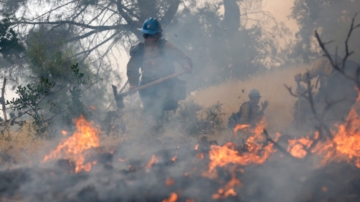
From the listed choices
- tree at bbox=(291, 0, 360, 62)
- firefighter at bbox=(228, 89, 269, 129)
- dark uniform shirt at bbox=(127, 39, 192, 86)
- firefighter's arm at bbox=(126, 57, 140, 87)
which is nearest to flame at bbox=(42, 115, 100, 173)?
firefighter's arm at bbox=(126, 57, 140, 87)

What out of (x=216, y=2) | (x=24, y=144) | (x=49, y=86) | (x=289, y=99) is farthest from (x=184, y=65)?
(x=216, y=2)

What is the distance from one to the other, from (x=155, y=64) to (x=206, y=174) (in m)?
3.11

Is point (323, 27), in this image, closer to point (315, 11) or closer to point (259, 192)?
point (315, 11)

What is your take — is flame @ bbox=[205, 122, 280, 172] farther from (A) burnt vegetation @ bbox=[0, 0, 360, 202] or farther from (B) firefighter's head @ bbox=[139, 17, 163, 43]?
(B) firefighter's head @ bbox=[139, 17, 163, 43]

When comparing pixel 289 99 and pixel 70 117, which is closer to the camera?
pixel 70 117

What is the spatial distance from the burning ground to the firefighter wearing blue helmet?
82.5 inches

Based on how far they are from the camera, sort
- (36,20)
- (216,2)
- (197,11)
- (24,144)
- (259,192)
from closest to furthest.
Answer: (259,192)
(24,144)
(36,20)
(197,11)
(216,2)

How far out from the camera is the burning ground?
4.59m

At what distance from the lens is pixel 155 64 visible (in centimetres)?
759

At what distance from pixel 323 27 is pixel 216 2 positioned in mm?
4078

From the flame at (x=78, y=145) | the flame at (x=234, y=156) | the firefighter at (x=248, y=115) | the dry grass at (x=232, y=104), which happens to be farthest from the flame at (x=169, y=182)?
the firefighter at (x=248, y=115)

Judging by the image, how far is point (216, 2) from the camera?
16984mm

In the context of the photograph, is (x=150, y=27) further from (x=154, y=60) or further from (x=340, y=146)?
(x=340, y=146)

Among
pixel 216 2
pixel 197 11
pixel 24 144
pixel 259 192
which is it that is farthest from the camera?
pixel 216 2
